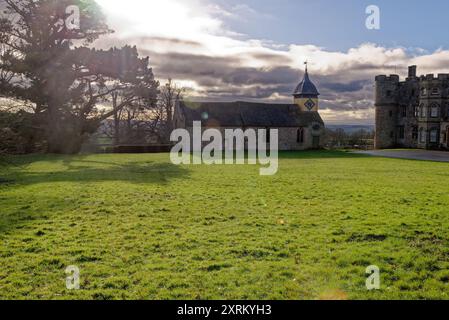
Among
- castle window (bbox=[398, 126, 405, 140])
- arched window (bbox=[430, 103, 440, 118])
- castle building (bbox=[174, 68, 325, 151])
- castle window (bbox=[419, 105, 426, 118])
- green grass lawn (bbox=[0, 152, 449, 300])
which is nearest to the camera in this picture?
green grass lawn (bbox=[0, 152, 449, 300])

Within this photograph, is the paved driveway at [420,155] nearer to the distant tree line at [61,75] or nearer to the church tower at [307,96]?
the church tower at [307,96]

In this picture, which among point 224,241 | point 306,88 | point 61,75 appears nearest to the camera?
point 224,241

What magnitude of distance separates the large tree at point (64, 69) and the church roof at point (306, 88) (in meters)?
26.1

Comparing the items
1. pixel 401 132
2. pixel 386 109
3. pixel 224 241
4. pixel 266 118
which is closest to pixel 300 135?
pixel 266 118

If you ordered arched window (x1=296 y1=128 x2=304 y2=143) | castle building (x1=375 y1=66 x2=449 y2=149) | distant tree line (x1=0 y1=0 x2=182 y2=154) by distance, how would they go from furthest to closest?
arched window (x1=296 y1=128 x2=304 y2=143)
castle building (x1=375 y1=66 x2=449 y2=149)
distant tree line (x1=0 y1=0 x2=182 y2=154)

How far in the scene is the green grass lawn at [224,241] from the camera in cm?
641

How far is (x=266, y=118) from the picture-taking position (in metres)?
51.0

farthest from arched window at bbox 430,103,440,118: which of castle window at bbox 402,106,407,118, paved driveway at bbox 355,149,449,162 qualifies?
paved driveway at bbox 355,149,449,162

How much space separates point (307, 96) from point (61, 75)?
1359 inches

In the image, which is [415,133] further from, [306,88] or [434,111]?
[306,88]

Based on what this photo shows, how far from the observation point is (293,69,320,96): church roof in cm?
5465

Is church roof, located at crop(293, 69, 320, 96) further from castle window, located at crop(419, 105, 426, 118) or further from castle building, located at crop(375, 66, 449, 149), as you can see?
castle window, located at crop(419, 105, 426, 118)

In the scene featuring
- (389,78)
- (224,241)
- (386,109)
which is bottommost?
(224,241)
